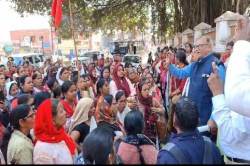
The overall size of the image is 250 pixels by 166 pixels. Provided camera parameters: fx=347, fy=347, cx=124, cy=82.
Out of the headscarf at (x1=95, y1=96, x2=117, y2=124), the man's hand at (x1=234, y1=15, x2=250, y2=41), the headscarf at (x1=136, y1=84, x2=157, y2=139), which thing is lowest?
the headscarf at (x1=136, y1=84, x2=157, y2=139)

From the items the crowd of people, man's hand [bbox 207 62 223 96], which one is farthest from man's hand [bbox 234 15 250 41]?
man's hand [bbox 207 62 223 96]

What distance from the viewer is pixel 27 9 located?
1605 centimetres

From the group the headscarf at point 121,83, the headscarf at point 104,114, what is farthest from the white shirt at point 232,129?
the headscarf at point 121,83

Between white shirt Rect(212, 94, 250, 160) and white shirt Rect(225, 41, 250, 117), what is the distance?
1.54 ft

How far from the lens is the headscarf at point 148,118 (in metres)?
4.45

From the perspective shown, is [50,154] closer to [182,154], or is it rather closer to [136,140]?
[136,140]

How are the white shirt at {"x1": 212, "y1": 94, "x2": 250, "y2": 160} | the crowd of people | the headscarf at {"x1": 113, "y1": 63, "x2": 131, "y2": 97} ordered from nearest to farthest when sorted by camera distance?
the crowd of people → the white shirt at {"x1": 212, "y1": 94, "x2": 250, "y2": 160} → the headscarf at {"x1": 113, "y1": 63, "x2": 131, "y2": 97}

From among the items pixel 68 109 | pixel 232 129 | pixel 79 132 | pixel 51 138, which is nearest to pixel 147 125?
pixel 68 109

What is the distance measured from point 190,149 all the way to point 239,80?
0.70 m

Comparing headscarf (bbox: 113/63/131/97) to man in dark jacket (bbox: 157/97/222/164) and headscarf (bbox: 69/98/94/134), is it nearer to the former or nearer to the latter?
headscarf (bbox: 69/98/94/134)

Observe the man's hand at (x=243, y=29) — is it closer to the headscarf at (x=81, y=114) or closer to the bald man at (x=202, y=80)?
the bald man at (x=202, y=80)

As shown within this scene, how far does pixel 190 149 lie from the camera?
2143 millimetres

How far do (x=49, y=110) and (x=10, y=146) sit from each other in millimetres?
423

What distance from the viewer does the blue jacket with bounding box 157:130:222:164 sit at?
209cm
